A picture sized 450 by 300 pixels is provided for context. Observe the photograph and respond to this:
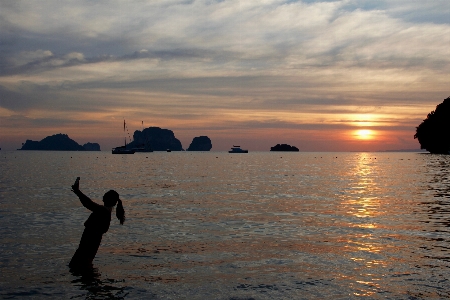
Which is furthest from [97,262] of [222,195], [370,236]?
[222,195]

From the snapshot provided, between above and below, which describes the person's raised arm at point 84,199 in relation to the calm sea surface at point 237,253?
above

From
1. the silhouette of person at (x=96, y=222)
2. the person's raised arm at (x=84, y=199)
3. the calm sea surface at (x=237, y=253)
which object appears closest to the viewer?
the person's raised arm at (x=84, y=199)

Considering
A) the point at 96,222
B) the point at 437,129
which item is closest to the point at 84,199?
the point at 96,222

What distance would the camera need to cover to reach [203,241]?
1770cm

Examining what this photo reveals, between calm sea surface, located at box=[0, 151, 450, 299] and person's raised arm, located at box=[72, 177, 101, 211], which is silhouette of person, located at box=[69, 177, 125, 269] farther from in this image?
calm sea surface, located at box=[0, 151, 450, 299]

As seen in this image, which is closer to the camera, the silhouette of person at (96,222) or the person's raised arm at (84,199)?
the person's raised arm at (84,199)

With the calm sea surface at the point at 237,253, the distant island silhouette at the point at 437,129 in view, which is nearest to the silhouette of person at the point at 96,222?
the calm sea surface at the point at 237,253

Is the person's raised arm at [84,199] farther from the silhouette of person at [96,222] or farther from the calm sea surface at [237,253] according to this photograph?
the calm sea surface at [237,253]

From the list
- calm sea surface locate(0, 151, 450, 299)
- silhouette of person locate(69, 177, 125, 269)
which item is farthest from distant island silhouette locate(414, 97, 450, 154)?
silhouette of person locate(69, 177, 125, 269)

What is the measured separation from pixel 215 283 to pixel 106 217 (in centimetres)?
368

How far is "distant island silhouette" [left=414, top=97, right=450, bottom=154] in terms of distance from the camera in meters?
164

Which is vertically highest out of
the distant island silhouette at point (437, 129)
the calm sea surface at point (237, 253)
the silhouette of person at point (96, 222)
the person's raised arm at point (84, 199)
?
the distant island silhouette at point (437, 129)

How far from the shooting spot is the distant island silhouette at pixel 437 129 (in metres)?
164

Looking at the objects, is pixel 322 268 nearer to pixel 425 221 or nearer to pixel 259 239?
pixel 259 239
